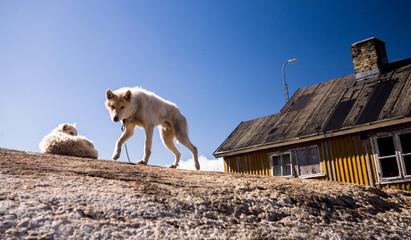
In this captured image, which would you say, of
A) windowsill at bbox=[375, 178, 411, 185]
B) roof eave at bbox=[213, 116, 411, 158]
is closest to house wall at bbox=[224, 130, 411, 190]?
windowsill at bbox=[375, 178, 411, 185]

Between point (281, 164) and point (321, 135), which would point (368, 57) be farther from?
point (281, 164)

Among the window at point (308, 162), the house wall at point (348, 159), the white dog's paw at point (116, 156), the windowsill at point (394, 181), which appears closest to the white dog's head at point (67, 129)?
the white dog's paw at point (116, 156)

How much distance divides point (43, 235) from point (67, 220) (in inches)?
8.0

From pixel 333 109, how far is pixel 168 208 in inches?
449

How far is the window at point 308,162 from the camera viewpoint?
41.0 ft

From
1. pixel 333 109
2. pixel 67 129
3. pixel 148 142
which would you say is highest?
pixel 333 109

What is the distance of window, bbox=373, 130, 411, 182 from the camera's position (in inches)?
413

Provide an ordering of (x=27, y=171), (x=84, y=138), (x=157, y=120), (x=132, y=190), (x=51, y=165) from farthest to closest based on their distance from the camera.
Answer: (x=157, y=120)
(x=84, y=138)
(x=51, y=165)
(x=27, y=171)
(x=132, y=190)

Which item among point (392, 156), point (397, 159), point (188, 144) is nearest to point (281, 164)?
point (392, 156)

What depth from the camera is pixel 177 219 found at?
2641 mm

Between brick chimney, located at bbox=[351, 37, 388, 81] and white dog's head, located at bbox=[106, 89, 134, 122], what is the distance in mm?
11197

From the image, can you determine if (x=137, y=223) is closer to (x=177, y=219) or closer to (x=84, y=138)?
(x=177, y=219)

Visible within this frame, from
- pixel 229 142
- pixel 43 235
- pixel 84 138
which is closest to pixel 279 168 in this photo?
pixel 229 142

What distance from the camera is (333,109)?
12828 millimetres
